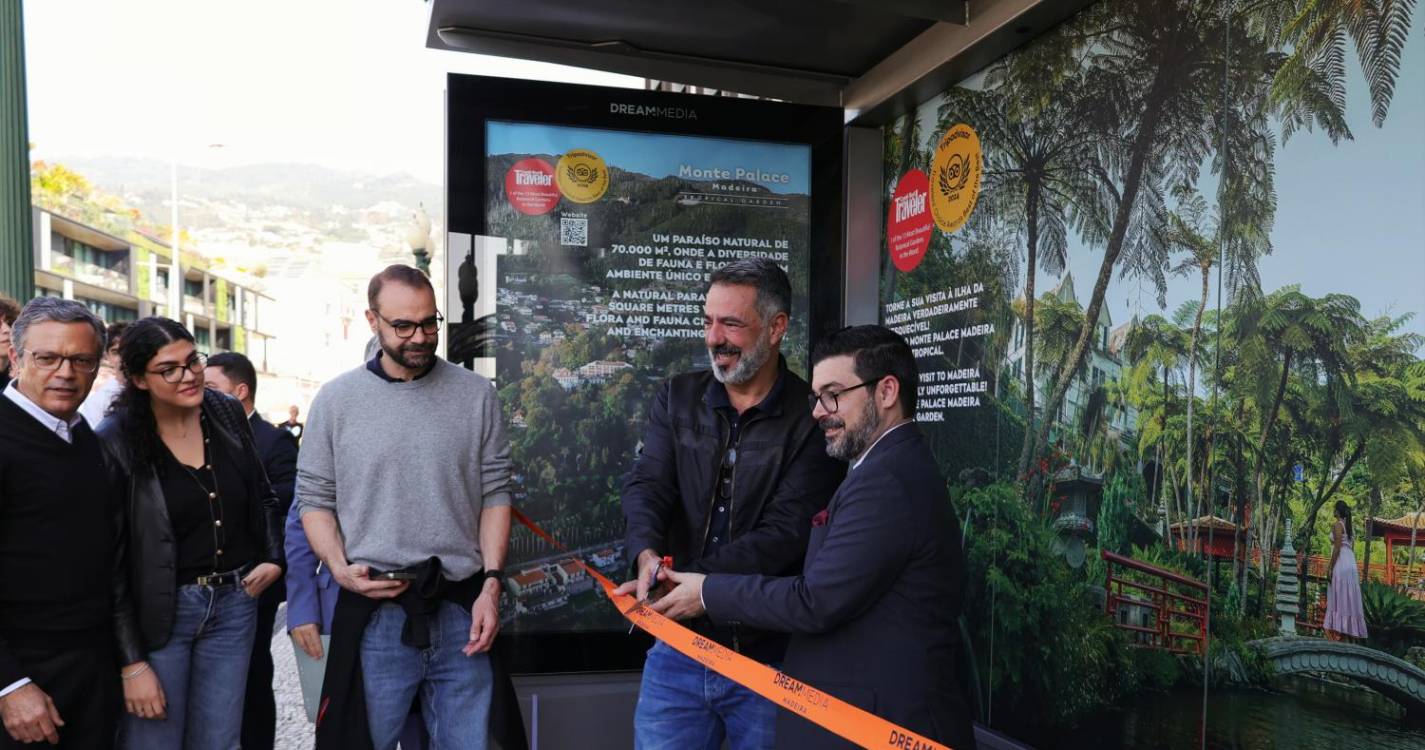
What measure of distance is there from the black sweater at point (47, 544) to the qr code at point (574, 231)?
2.08 m

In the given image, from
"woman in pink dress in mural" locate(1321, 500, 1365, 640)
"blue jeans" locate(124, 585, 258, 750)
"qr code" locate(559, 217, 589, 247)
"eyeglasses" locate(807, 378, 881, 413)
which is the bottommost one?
"blue jeans" locate(124, 585, 258, 750)

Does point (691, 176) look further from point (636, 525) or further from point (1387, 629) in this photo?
point (1387, 629)

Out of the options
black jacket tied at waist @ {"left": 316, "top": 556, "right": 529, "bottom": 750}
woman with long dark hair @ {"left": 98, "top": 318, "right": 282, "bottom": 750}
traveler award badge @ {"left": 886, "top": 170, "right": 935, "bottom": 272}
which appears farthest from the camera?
traveler award badge @ {"left": 886, "top": 170, "right": 935, "bottom": 272}

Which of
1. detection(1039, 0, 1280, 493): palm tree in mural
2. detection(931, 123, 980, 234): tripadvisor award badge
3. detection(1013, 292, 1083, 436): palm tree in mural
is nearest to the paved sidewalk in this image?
detection(931, 123, 980, 234): tripadvisor award badge

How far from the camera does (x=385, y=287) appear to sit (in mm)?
3316

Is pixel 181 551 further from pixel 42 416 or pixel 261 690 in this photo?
pixel 261 690

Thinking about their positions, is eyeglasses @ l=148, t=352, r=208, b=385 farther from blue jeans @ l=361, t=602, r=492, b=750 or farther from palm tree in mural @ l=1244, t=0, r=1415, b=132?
palm tree in mural @ l=1244, t=0, r=1415, b=132

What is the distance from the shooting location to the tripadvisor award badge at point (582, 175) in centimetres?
482

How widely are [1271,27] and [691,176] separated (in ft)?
8.07

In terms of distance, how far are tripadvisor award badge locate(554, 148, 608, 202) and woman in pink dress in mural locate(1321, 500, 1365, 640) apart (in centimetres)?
307

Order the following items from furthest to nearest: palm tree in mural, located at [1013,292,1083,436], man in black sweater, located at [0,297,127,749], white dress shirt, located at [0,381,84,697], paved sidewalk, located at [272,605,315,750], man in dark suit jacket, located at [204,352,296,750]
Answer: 1. paved sidewalk, located at [272,605,315,750]
2. man in dark suit jacket, located at [204,352,296,750]
3. palm tree in mural, located at [1013,292,1083,436]
4. white dress shirt, located at [0,381,84,697]
5. man in black sweater, located at [0,297,127,749]

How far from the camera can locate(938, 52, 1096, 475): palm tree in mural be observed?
12.6ft

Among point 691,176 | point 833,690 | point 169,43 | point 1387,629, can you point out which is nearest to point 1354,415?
point 1387,629

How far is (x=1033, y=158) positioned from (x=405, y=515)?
2.42m
